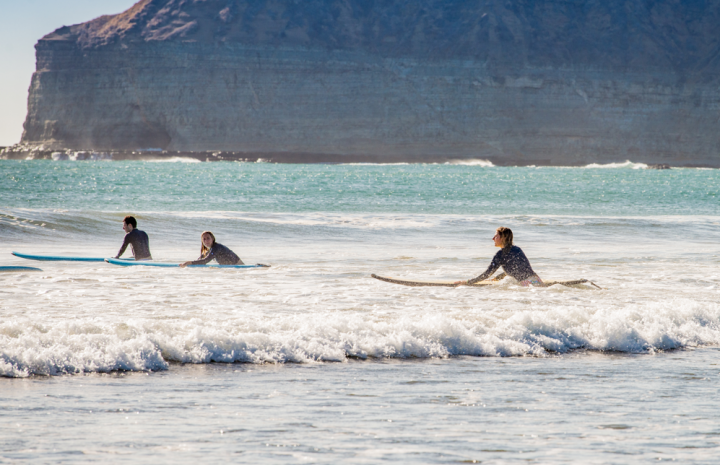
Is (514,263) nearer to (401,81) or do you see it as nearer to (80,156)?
(401,81)

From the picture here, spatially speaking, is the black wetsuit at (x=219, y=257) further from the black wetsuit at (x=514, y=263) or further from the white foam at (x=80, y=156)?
the white foam at (x=80, y=156)

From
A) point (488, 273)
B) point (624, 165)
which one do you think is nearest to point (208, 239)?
point (488, 273)

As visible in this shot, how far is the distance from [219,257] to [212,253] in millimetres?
187

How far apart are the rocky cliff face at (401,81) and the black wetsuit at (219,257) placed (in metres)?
144

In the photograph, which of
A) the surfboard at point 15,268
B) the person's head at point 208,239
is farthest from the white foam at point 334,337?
the surfboard at point 15,268

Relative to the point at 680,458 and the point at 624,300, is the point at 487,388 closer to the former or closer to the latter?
the point at 680,458

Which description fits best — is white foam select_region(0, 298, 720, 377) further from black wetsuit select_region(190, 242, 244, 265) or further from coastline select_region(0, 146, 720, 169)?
coastline select_region(0, 146, 720, 169)

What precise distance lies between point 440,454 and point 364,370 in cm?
231

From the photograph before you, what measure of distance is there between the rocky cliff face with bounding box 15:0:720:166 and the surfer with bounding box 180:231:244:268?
143824 mm

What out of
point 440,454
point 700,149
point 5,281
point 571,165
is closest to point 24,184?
point 5,281

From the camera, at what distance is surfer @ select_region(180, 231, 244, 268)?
12.7 metres

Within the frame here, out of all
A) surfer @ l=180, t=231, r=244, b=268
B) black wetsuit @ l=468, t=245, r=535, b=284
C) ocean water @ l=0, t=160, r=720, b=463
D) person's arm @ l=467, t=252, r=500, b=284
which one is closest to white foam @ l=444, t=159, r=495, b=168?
ocean water @ l=0, t=160, r=720, b=463

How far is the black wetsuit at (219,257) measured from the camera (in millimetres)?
12695

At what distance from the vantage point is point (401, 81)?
529 feet
